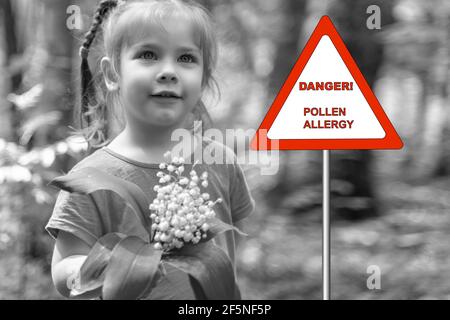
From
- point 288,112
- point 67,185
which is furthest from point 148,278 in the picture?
point 288,112

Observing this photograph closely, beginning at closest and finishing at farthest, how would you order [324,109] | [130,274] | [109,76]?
[130,274] < [109,76] < [324,109]

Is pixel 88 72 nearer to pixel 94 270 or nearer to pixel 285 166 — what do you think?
pixel 94 270

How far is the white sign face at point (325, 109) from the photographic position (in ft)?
5.10

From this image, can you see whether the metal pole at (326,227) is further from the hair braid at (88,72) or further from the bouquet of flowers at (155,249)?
the hair braid at (88,72)

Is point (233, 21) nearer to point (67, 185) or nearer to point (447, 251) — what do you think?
point (447, 251)

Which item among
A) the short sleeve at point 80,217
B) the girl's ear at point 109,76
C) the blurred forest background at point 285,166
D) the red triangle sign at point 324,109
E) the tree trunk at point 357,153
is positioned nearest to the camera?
the short sleeve at point 80,217

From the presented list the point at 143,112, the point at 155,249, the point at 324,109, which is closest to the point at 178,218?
the point at 155,249

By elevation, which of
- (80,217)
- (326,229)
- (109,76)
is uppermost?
(109,76)

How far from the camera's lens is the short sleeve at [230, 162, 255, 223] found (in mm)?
1501

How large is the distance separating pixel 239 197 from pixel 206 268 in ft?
1.33

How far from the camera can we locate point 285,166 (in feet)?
14.8

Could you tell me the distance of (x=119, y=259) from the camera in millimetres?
1131

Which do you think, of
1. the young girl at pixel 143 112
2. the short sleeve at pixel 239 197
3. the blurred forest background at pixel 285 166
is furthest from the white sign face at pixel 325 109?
the blurred forest background at pixel 285 166

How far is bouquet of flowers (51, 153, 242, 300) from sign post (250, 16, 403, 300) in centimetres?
43
